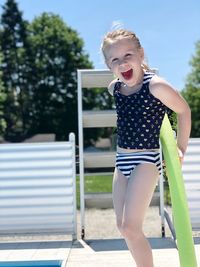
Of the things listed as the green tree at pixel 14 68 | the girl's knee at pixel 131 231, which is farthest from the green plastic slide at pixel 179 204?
the green tree at pixel 14 68

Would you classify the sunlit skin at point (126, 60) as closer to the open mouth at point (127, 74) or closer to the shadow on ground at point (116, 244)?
the open mouth at point (127, 74)

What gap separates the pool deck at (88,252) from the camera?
4.79m

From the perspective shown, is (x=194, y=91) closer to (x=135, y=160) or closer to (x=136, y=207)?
(x=135, y=160)

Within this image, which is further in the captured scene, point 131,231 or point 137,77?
point 137,77

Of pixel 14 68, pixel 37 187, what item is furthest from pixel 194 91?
pixel 37 187

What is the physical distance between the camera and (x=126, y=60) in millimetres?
3166

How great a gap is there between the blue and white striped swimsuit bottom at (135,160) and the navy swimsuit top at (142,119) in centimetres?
5

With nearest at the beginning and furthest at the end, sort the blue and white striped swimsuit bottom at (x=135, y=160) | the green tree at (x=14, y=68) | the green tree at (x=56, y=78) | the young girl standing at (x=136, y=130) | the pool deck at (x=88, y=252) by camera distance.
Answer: the young girl standing at (x=136, y=130)
the blue and white striped swimsuit bottom at (x=135, y=160)
the pool deck at (x=88, y=252)
the green tree at (x=56, y=78)
the green tree at (x=14, y=68)

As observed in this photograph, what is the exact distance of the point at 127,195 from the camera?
3105mm

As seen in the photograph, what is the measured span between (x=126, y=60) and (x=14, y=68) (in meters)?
40.7

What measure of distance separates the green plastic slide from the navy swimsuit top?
0.35 feet

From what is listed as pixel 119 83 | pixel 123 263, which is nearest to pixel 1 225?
pixel 123 263

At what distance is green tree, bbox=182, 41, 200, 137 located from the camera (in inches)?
1485

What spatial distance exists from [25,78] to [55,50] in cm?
376
